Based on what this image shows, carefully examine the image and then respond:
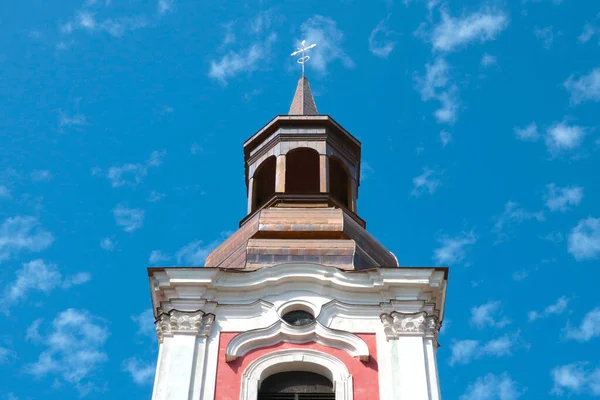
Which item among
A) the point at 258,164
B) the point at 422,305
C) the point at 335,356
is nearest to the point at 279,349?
the point at 335,356

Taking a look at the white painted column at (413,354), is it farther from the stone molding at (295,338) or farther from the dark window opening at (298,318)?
the dark window opening at (298,318)

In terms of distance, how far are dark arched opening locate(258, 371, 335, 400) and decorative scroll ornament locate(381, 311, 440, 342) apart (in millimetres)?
1535

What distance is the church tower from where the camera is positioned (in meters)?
25.1

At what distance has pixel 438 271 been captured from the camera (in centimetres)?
2703

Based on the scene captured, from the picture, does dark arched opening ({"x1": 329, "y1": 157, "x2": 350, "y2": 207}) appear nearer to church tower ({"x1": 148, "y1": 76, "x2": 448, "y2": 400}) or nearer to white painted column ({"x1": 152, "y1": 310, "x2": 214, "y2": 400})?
church tower ({"x1": 148, "y1": 76, "x2": 448, "y2": 400})

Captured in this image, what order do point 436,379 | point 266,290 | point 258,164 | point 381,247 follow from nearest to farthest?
point 436,379 < point 266,290 < point 381,247 < point 258,164

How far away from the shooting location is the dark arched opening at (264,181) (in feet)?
105

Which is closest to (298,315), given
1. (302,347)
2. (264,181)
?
(302,347)

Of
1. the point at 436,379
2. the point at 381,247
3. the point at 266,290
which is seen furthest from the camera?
the point at 381,247

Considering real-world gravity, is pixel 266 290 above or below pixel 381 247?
below

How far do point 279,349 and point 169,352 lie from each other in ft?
6.46

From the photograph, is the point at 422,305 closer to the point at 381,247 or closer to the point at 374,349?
the point at 374,349

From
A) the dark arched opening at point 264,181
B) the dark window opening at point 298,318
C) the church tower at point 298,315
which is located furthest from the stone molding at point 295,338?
the dark arched opening at point 264,181

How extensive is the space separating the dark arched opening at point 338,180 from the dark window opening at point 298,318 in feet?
19.5
